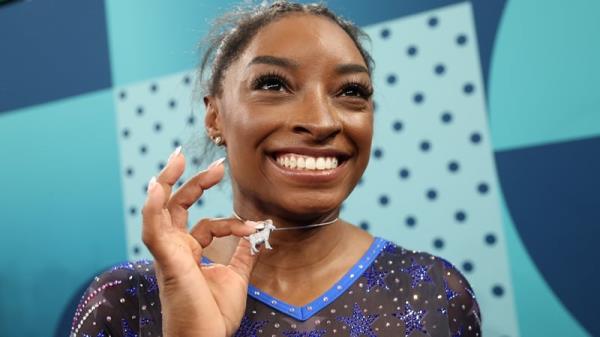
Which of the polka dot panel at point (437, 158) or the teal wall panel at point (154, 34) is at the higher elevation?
the teal wall panel at point (154, 34)

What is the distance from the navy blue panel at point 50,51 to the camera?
177 centimetres

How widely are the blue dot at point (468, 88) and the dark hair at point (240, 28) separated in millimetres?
406

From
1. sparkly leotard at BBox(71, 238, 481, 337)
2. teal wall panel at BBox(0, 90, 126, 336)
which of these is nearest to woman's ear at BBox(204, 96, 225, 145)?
sparkly leotard at BBox(71, 238, 481, 337)

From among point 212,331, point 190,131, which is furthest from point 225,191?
point 212,331

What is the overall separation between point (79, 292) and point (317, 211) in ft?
4.59

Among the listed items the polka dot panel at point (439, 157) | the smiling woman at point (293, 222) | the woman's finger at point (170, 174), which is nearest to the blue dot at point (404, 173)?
the polka dot panel at point (439, 157)

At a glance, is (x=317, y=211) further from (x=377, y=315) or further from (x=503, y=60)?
(x=503, y=60)

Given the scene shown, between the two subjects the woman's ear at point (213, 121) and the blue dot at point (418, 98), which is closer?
the woman's ear at point (213, 121)

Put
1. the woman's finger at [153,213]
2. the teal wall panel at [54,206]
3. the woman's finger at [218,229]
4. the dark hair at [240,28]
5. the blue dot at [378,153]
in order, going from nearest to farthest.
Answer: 1. the woman's finger at [153,213]
2. the woman's finger at [218,229]
3. the dark hair at [240,28]
4. the blue dot at [378,153]
5. the teal wall panel at [54,206]

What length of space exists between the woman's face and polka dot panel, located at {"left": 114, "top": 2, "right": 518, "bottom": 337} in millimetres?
415

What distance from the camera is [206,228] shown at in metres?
0.69

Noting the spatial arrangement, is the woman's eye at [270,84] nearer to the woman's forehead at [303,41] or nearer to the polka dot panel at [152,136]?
the woman's forehead at [303,41]

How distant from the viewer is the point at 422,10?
1.25 meters

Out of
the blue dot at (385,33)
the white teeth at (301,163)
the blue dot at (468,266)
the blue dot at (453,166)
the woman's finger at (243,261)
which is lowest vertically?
the blue dot at (468,266)
